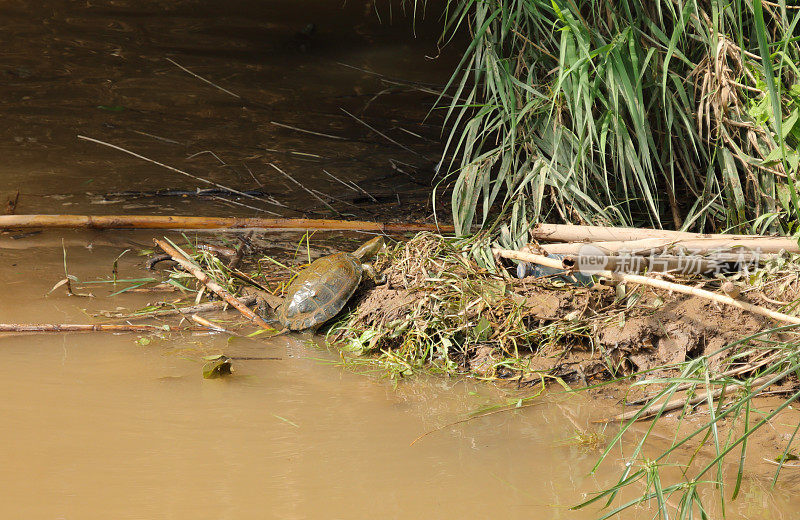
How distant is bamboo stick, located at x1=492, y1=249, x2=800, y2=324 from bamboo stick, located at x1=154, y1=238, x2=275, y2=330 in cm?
108

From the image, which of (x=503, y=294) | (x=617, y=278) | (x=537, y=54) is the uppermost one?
(x=537, y=54)

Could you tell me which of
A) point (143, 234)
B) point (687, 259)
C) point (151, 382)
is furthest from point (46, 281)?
point (687, 259)

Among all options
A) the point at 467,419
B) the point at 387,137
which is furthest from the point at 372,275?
the point at 387,137

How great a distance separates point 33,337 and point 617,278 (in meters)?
2.29

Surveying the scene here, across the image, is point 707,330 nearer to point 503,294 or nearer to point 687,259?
point 687,259

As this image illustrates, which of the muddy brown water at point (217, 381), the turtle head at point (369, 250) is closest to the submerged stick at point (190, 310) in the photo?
the muddy brown water at point (217, 381)

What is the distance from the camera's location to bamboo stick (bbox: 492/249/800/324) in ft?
7.34

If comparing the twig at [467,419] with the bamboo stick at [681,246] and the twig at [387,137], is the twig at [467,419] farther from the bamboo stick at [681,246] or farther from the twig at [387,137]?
the twig at [387,137]

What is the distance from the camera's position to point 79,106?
5922mm

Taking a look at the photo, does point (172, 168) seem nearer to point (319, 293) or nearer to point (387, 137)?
point (387, 137)

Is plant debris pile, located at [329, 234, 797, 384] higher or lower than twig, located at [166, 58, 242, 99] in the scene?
lower

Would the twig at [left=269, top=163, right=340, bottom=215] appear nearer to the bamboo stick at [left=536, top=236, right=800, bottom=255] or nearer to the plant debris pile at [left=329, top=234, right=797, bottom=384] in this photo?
the plant debris pile at [left=329, top=234, right=797, bottom=384]

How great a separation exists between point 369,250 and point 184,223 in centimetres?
A: 103

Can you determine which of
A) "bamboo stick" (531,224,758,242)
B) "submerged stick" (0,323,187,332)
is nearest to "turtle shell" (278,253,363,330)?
"submerged stick" (0,323,187,332)
